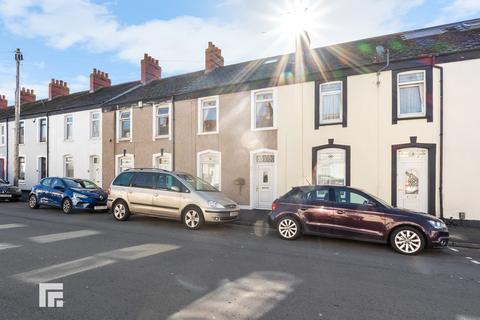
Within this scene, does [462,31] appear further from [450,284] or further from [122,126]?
[122,126]

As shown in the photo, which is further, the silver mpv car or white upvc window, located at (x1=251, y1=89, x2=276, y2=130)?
white upvc window, located at (x1=251, y1=89, x2=276, y2=130)

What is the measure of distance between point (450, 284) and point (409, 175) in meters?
7.43

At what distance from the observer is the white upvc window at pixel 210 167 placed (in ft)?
54.0

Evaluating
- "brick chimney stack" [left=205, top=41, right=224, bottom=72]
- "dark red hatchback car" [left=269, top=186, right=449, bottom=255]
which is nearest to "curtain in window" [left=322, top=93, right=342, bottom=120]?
"dark red hatchback car" [left=269, top=186, right=449, bottom=255]

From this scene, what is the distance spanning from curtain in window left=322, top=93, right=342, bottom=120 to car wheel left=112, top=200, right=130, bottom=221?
8.32 m

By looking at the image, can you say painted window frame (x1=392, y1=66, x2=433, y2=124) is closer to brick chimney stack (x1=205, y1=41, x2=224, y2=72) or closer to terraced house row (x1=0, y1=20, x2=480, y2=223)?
terraced house row (x1=0, y1=20, x2=480, y2=223)

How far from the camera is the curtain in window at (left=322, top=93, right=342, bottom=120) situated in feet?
45.3

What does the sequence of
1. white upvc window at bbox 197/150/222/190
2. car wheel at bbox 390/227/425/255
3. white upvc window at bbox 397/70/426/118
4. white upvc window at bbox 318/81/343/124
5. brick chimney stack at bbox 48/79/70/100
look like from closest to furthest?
car wheel at bbox 390/227/425/255 → white upvc window at bbox 397/70/426/118 → white upvc window at bbox 318/81/343/124 → white upvc window at bbox 197/150/222/190 → brick chimney stack at bbox 48/79/70/100

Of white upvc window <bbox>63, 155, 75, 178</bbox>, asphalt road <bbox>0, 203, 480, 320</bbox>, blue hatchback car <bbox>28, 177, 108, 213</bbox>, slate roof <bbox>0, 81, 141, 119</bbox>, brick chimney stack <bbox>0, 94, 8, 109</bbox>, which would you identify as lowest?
asphalt road <bbox>0, 203, 480, 320</bbox>

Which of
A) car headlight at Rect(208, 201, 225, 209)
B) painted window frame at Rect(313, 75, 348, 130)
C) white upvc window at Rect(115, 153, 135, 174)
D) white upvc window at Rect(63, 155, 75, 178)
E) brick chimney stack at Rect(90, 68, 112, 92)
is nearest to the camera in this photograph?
car headlight at Rect(208, 201, 225, 209)

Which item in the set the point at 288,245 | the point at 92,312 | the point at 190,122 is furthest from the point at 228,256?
the point at 190,122

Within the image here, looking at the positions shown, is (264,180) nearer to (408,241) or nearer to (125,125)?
(408,241)

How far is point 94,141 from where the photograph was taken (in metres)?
21.1

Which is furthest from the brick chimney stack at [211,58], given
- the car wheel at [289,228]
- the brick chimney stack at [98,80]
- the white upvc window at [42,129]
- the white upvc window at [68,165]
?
the car wheel at [289,228]
